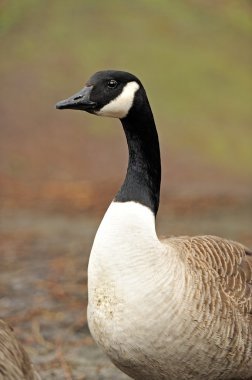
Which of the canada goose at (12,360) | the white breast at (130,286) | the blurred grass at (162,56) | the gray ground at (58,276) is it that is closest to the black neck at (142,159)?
the white breast at (130,286)

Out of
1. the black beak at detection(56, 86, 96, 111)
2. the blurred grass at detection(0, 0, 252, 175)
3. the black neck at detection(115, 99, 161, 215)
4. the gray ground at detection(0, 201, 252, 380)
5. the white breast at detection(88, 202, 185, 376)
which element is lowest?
the gray ground at detection(0, 201, 252, 380)

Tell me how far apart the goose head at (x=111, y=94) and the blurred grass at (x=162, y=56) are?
1107cm

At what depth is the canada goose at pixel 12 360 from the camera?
3689mm

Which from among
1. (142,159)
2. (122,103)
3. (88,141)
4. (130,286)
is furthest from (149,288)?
(88,141)

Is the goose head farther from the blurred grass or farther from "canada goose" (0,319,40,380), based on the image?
the blurred grass

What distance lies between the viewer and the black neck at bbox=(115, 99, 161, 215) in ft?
14.8

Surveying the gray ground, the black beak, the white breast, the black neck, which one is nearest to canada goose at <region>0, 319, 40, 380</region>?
the white breast

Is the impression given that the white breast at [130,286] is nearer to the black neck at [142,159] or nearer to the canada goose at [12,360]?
the black neck at [142,159]

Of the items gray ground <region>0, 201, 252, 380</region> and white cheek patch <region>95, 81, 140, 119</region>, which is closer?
white cheek patch <region>95, 81, 140, 119</region>

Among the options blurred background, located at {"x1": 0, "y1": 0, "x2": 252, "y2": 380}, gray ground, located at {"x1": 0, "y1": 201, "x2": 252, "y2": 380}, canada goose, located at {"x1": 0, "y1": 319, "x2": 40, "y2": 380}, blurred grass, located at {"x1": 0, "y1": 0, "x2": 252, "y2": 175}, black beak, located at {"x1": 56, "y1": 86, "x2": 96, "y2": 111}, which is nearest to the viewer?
canada goose, located at {"x1": 0, "y1": 319, "x2": 40, "y2": 380}

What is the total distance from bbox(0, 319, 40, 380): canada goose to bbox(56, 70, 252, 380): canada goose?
495 millimetres

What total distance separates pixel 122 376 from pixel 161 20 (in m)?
15.4

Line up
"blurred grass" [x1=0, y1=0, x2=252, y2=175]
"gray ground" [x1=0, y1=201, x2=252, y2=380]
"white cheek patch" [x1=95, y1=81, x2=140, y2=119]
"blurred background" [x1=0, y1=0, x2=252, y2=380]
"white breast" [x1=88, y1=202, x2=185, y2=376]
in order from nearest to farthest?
"white breast" [x1=88, y1=202, x2=185, y2=376] → "white cheek patch" [x1=95, y1=81, x2=140, y2=119] → "gray ground" [x1=0, y1=201, x2=252, y2=380] → "blurred background" [x1=0, y1=0, x2=252, y2=380] → "blurred grass" [x1=0, y1=0, x2=252, y2=175]

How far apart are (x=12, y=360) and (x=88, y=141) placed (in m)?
11.9
